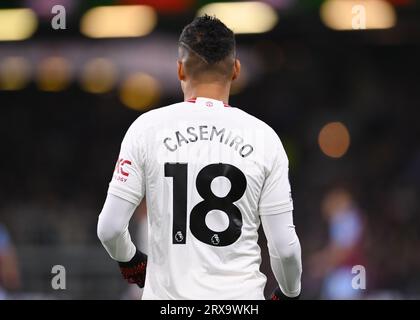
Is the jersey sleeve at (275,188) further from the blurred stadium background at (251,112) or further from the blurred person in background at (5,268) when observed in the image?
the blurred stadium background at (251,112)

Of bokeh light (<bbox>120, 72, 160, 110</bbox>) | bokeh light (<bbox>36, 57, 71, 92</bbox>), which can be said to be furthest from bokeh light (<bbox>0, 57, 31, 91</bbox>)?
bokeh light (<bbox>120, 72, 160, 110</bbox>)

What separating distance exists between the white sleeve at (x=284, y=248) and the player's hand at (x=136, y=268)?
54 centimetres

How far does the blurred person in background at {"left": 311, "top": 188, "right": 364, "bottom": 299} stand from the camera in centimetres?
1197

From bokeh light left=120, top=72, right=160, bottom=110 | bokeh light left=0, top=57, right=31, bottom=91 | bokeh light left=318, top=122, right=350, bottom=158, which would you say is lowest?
bokeh light left=318, top=122, right=350, bottom=158

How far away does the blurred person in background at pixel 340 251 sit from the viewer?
1197 centimetres

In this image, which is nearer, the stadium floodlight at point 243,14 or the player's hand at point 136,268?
the player's hand at point 136,268

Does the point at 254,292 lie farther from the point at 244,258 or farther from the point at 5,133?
the point at 5,133

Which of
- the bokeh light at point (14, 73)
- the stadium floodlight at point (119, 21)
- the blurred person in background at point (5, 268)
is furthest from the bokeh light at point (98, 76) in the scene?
the blurred person in background at point (5, 268)

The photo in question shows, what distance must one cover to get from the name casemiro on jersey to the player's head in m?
0.23

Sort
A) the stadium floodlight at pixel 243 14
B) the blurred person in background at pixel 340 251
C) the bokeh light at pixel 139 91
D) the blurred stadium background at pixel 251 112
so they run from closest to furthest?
the blurred person in background at pixel 340 251
the stadium floodlight at pixel 243 14
the blurred stadium background at pixel 251 112
the bokeh light at pixel 139 91

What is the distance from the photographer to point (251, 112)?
60.3 feet

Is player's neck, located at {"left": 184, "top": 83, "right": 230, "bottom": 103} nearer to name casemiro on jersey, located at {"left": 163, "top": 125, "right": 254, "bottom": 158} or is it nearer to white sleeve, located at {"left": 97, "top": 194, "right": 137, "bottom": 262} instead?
name casemiro on jersey, located at {"left": 163, "top": 125, "right": 254, "bottom": 158}

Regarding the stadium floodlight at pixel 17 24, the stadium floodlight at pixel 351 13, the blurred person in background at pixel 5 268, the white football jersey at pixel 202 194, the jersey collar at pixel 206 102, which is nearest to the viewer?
the white football jersey at pixel 202 194

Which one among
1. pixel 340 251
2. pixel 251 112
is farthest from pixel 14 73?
pixel 340 251
